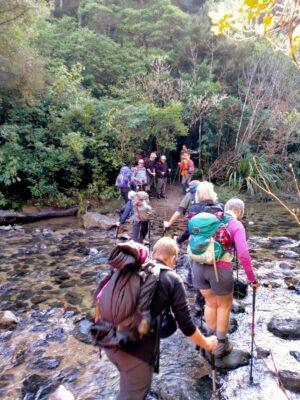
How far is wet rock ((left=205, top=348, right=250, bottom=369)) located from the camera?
4.13 m

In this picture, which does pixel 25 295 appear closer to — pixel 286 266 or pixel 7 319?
pixel 7 319

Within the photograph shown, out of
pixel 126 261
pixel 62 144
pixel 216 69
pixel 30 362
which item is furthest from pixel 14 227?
pixel 216 69

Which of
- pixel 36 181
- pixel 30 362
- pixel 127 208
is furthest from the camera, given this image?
pixel 36 181

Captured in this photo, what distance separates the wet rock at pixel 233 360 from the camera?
13.5 ft

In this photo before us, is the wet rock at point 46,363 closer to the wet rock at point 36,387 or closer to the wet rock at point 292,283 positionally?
the wet rock at point 36,387

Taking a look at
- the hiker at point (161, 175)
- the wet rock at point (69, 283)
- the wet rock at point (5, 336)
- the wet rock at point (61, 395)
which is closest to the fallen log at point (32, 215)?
the hiker at point (161, 175)

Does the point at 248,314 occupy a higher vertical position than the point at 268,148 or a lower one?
lower

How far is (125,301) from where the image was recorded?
7.80 feet

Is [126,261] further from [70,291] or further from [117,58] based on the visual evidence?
[117,58]

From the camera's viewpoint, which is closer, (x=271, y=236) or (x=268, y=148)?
(x=271, y=236)

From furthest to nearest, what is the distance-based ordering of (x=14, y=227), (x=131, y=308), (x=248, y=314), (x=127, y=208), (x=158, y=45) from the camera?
(x=158, y=45) → (x=14, y=227) → (x=127, y=208) → (x=248, y=314) → (x=131, y=308)

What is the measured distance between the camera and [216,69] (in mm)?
19953

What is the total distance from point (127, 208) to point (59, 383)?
18.9ft

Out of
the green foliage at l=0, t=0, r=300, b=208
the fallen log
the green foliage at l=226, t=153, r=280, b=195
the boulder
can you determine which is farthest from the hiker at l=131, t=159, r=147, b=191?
the green foliage at l=226, t=153, r=280, b=195
